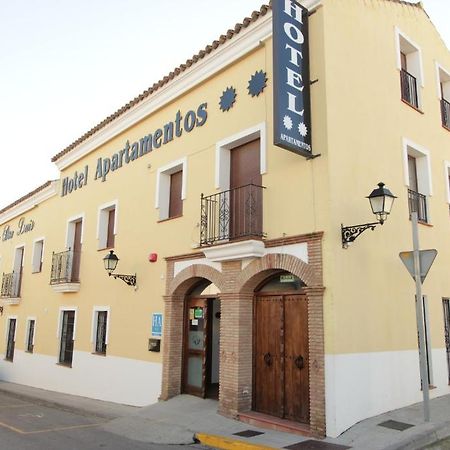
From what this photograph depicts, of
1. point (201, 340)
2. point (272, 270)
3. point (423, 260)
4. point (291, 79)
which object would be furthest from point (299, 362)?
point (291, 79)

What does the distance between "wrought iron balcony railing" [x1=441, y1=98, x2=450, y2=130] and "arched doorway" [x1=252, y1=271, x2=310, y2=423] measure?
630 cm

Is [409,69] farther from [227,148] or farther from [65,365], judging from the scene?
[65,365]

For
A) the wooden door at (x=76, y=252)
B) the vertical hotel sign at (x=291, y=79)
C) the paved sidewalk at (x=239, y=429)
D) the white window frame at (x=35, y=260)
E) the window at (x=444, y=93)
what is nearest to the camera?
the paved sidewalk at (x=239, y=429)

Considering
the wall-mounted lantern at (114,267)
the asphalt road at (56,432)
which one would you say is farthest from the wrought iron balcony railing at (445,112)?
the asphalt road at (56,432)

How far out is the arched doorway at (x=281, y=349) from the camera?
8.01 m

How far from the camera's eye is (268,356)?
341 inches

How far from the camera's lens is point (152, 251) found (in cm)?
1157

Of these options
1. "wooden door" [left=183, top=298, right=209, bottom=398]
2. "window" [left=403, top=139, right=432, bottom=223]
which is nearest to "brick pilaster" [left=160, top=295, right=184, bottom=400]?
"wooden door" [left=183, top=298, right=209, bottom=398]

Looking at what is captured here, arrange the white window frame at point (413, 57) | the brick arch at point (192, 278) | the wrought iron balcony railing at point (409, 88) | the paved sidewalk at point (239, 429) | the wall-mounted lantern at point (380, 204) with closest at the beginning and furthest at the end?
the paved sidewalk at point (239, 429)
the wall-mounted lantern at point (380, 204)
the brick arch at point (192, 278)
the wrought iron balcony railing at point (409, 88)
the white window frame at point (413, 57)

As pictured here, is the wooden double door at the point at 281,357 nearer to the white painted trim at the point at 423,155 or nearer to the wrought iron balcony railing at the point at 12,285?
the white painted trim at the point at 423,155

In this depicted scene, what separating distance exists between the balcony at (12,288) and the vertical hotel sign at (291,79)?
15033 mm

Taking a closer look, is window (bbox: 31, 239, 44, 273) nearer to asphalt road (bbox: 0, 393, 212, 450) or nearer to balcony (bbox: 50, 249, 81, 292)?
balcony (bbox: 50, 249, 81, 292)

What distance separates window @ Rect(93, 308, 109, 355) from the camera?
13.1 metres

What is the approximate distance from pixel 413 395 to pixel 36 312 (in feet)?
43.7
